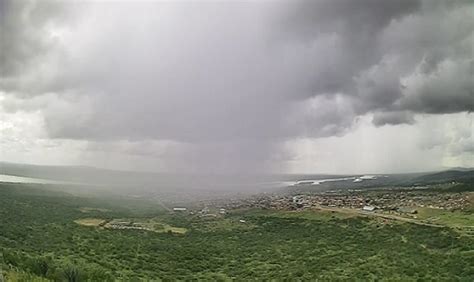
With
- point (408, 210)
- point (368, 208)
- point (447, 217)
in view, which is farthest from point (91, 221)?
point (447, 217)

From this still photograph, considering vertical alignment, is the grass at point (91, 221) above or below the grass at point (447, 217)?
below

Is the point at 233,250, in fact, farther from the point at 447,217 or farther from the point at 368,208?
the point at 368,208

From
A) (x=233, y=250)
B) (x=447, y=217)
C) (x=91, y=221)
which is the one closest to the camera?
(x=233, y=250)

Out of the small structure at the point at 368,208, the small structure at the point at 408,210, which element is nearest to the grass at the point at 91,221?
the small structure at the point at 368,208

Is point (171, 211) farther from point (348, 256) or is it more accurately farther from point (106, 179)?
point (106, 179)

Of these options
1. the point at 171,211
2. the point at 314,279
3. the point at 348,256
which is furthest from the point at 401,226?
the point at 171,211

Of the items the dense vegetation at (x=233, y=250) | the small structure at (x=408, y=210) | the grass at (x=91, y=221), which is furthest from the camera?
the small structure at (x=408, y=210)

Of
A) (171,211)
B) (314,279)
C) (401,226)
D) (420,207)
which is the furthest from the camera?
(171,211)

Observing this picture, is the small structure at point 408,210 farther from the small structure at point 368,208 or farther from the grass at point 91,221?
the grass at point 91,221
